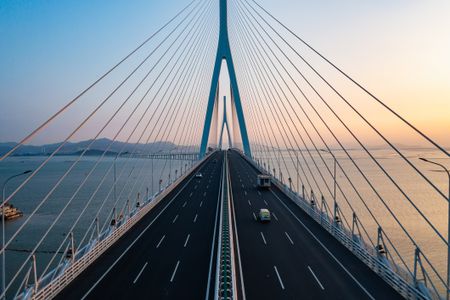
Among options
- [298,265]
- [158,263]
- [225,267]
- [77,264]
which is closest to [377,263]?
[298,265]

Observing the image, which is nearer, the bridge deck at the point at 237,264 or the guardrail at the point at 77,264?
the guardrail at the point at 77,264

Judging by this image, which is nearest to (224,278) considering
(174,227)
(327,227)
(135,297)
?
(135,297)

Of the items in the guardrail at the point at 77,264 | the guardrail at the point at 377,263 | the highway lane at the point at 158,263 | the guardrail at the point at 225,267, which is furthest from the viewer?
the highway lane at the point at 158,263

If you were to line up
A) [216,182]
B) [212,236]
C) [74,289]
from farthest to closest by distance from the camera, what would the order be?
[216,182]
[212,236]
[74,289]

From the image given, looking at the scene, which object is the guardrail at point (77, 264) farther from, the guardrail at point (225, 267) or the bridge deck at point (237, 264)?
the guardrail at point (225, 267)

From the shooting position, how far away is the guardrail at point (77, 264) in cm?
1297

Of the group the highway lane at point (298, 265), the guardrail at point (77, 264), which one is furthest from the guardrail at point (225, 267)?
the guardrail at point (77, 264)

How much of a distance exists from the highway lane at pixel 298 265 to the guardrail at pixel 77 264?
26.1 feet

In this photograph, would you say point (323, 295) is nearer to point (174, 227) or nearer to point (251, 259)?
point (251, 259)

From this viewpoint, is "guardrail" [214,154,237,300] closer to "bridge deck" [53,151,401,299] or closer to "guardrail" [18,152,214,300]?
"bridge deck" [53,151,401,299]

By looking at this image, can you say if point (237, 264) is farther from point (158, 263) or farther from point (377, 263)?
point (377, 263)

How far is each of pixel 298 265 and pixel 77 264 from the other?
35.8 ft

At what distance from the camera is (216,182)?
4906cm

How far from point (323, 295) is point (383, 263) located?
4.62 m
